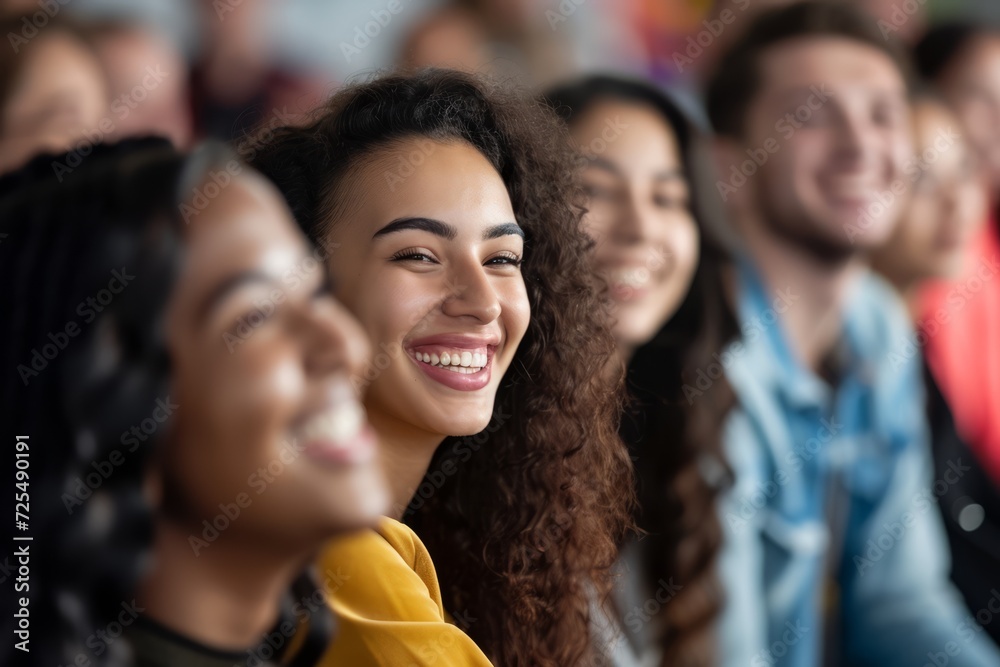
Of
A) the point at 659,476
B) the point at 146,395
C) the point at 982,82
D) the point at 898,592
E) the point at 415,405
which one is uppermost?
the point at 146,395

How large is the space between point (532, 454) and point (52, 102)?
0.76m

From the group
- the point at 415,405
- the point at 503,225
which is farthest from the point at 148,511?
the point at 503,225

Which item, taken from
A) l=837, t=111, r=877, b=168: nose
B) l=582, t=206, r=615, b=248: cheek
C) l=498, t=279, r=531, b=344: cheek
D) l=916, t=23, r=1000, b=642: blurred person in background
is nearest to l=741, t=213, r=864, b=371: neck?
l=837, t=111, r=877, b=168: nose

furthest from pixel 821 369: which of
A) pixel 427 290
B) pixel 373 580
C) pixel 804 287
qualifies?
pixel 373 580

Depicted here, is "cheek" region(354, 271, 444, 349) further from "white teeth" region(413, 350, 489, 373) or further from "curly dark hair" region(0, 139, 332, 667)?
"curly dark hair" region(0, 139, 332, 667)

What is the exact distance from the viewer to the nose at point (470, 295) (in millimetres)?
1013

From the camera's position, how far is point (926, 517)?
2.03m

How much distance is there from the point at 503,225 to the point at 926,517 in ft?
4.40

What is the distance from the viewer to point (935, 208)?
216 cm

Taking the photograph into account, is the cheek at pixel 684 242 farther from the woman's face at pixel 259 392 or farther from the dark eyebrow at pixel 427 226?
the woman's face at pixel 259 392

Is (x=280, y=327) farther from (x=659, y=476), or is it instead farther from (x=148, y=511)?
(x=659, y=476)

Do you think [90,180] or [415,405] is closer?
[90,180]

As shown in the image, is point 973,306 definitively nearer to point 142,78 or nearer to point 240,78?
point 240,78

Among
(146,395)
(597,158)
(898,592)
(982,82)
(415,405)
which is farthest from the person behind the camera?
(982,82)
